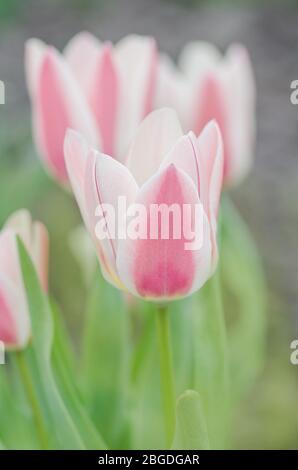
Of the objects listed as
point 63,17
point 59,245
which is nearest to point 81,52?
point 59,245

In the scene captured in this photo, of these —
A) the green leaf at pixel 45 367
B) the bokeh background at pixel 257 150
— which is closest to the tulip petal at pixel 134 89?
the green leaf at pixel 45 367

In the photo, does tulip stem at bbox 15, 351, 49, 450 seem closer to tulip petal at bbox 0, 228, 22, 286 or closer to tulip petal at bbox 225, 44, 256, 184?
tulip petal at bbox 0, 228, 22, 286

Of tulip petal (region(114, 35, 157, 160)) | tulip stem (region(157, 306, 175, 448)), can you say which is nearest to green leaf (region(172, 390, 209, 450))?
tulip stem (region(157, 306, 175, 448))

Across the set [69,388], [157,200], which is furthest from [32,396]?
[157,200]

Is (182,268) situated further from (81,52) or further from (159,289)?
(81,52)

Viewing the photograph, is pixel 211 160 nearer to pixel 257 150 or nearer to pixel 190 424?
pixel 190 424
